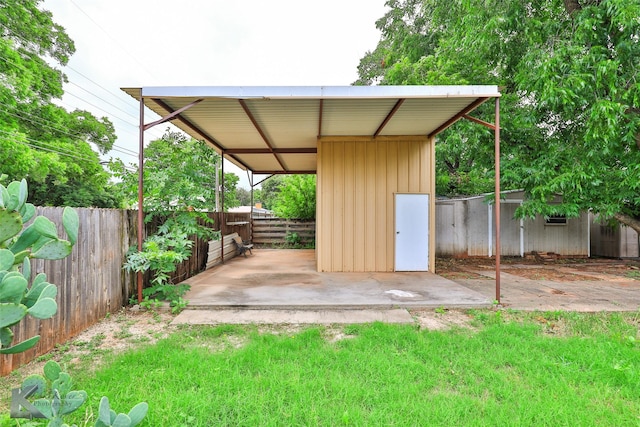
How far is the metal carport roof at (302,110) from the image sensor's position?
13.8ft

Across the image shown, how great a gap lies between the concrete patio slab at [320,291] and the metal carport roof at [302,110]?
2769 mm

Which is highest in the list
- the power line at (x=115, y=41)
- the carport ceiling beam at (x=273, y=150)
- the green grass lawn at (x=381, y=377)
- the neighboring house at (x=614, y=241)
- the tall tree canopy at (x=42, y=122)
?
the power line at (x=115, y=41)

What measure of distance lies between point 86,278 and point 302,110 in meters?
3.66

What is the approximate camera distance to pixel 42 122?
12664 mm

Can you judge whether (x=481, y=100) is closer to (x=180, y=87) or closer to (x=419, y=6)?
(x=180, y=87)

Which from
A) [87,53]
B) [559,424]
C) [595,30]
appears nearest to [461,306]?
[559,424]

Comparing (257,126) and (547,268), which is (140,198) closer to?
(257,126)

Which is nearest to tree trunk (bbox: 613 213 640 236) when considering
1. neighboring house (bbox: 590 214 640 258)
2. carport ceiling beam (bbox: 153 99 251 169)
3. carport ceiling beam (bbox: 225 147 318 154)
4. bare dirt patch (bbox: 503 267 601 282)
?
neighboring house (bbox: 590 214 640 258)

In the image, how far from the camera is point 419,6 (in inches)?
477

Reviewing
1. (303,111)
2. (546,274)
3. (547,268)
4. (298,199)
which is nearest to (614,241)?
(547,268)

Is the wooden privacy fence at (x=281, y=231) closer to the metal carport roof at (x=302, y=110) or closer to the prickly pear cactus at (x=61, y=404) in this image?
the metal carport roof at (x=302, y=110)

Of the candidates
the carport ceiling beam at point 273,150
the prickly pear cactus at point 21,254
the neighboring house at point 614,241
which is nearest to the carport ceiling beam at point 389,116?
the carport ceiling beam at point 273,150

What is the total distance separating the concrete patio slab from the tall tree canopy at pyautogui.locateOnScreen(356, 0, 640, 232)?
139 inches

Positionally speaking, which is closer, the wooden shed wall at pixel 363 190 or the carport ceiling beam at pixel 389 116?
the carport ceiling beam at pixel 389 116
